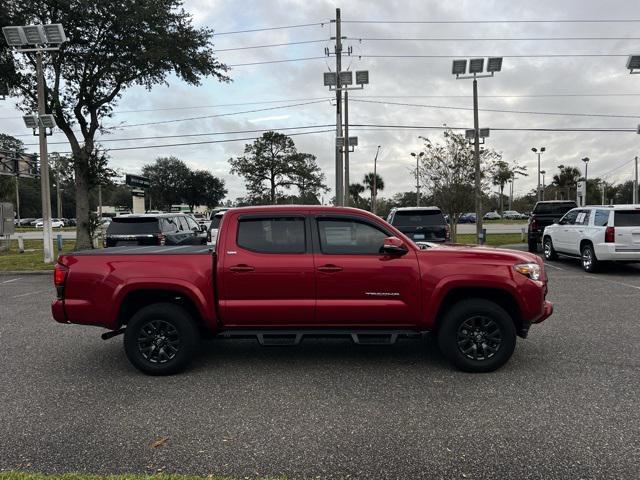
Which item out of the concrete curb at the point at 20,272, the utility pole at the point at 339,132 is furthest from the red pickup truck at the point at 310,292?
the utility pole at the point at 339,132

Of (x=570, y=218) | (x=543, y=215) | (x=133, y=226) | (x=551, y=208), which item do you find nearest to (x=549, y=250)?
(x=570, y=218)

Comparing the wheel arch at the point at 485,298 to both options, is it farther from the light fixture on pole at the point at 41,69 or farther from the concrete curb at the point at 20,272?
the light fixture on pole at the point at 41,69

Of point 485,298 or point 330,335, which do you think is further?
point 485,298

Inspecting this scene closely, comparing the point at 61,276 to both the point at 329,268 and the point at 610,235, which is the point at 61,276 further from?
the point at 610,235

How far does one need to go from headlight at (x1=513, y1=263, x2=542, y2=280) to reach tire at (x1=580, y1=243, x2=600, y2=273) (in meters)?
9.03

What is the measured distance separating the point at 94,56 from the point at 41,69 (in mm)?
2699

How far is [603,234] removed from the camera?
12.5m

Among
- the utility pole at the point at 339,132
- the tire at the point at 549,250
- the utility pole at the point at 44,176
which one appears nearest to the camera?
the tire at the point at 549,250

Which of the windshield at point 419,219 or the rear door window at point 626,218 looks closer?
the rear door window at point 626,218

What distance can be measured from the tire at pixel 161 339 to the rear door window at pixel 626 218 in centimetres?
1132

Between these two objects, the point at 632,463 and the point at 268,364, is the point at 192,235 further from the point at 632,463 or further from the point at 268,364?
the point at 632,463

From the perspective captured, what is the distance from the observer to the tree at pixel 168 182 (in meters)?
88.4

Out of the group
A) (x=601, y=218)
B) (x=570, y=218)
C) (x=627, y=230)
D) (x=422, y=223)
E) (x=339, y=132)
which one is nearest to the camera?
(x=627, y=230)

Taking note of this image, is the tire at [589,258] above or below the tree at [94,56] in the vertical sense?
below
